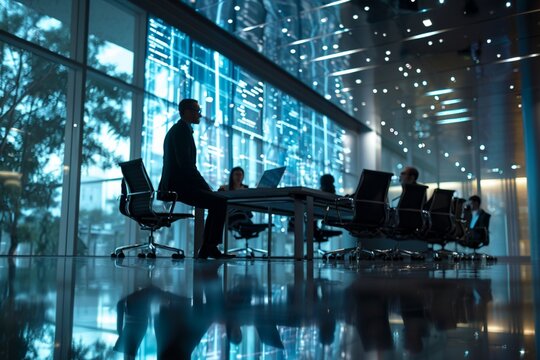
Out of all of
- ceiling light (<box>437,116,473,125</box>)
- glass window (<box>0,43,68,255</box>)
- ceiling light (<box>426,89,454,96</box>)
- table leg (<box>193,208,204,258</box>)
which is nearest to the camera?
table leg (<box>193,208,204,258</box>)

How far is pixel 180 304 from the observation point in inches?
39.0

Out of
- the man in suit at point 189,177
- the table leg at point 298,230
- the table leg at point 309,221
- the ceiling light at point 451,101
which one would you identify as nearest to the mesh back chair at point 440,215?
the table leg at point 309,221

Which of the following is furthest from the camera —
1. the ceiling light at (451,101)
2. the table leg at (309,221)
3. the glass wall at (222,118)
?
the ceiling light at (451,101)

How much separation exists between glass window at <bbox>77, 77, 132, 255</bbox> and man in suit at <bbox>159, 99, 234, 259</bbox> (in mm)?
3386

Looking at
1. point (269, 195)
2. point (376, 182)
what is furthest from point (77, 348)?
point (376, 182)

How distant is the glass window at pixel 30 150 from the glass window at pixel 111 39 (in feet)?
2.69

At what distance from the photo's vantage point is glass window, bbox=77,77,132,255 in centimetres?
840

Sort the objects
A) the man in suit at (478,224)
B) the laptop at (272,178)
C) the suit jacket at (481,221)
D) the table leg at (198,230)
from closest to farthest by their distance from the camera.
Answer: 1. the table leg at (198,230)
2. the laptop at (272,178)
3. the man in suit at (478,224)
4. the suit jacket at (481,221)

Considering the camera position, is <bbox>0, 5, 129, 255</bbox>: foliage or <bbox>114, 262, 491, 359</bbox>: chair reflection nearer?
<bbox>114, 262, 491, 359</bbox>: chair reflection

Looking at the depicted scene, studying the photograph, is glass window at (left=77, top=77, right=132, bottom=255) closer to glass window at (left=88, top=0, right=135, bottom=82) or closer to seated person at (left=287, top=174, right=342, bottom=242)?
glass window at (left=88, top=0, right=135, bottom=82)

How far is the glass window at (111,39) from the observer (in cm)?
880

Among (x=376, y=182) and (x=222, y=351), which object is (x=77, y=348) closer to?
(x=222, y=351)

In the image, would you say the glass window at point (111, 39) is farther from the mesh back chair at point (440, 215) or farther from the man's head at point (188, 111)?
the mesh back chair at point (440, 215)

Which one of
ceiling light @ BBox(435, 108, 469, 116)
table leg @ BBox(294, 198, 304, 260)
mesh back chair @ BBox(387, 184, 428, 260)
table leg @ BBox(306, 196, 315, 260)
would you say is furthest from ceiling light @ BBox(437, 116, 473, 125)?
table leg @ BBox(294, 198, 304, 260)
